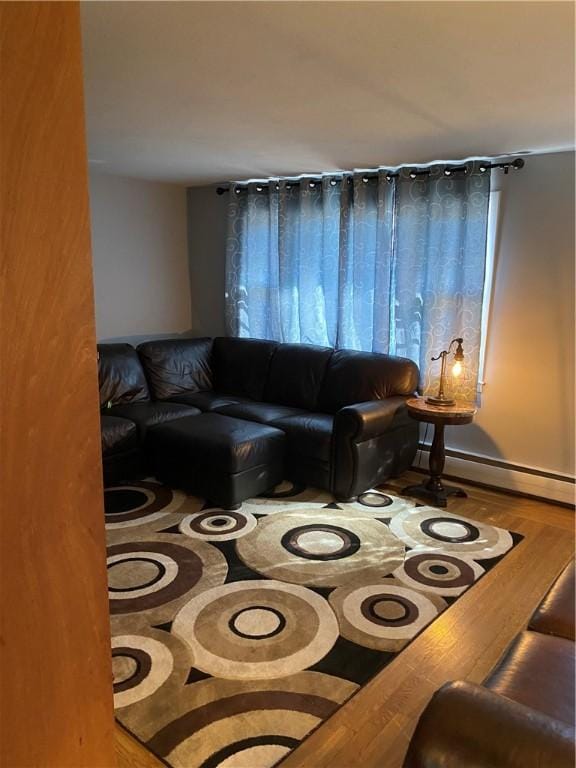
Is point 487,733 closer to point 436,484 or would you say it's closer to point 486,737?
point 486,737

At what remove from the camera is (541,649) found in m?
1.54

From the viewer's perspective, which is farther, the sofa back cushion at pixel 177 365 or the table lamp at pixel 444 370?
the sofa back cushion at pixel 177 365

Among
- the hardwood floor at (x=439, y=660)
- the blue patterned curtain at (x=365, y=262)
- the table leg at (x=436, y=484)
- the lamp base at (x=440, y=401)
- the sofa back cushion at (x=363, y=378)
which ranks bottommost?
the hardwood floor at (x=439, y=660)

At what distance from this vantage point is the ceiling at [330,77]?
5.34 ft

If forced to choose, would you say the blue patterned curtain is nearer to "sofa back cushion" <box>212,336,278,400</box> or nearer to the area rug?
"sofa back cushion" <box>212,336,278,400</box>

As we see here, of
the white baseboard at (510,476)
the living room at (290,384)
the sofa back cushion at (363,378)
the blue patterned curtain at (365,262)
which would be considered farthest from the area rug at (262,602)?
the blue patterned curtain at (365,262)

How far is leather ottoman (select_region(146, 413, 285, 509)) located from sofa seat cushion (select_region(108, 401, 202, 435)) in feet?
0.46

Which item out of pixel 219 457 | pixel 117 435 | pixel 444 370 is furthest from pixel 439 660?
pixel 117 435

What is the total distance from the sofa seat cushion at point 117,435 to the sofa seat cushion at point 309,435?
0.95 metres

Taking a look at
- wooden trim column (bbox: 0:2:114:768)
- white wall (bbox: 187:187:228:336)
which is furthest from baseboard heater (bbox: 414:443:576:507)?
wooden trim column (bbox: 0:2:114:768)

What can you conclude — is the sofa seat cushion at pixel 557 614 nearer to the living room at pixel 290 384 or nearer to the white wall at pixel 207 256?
the living room at pixel 290 384

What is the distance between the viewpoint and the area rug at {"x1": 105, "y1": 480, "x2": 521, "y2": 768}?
6.04 feet

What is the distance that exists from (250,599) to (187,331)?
3.41 meters

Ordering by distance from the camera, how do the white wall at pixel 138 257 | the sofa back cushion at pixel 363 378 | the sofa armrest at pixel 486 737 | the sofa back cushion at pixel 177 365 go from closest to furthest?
the sofa armrest at pixel 486 737, the sofa back cushion at pixel 363 378, the sofa back cushion at pixel 177 365, the white wall at pixel 138 257
